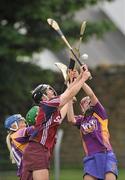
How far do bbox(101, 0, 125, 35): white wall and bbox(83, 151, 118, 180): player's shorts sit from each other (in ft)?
106

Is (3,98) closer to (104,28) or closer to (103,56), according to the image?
(104,28)

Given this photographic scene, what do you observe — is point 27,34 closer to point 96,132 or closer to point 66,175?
point 66,175

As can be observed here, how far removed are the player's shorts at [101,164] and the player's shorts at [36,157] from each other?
855 mm

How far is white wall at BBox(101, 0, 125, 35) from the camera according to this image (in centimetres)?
4491

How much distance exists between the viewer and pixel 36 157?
12.2 meters

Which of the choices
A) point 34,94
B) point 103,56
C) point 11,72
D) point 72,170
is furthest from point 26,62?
point 34,94

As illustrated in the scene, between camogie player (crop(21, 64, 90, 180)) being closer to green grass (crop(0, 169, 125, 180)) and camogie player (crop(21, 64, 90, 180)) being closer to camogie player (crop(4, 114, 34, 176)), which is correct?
camogie player (crop(4, 114, 34, 176))

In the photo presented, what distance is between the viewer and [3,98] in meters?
29.0

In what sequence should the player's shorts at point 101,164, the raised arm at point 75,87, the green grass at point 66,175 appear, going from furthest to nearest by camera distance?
the green grass at point 66,175
the player's shorts at point 101,164
the raised arm at point 75,87

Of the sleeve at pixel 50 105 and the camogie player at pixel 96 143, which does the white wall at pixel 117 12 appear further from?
the sleeve at pixel 50 105

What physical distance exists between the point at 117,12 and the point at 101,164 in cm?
3267

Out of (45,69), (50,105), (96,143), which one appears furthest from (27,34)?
(50,105)

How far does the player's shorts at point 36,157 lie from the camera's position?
1217 centimetres

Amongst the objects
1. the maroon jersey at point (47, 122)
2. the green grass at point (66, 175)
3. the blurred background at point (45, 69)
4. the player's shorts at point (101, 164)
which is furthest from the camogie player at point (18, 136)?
the blurred background at point (45, 69)
